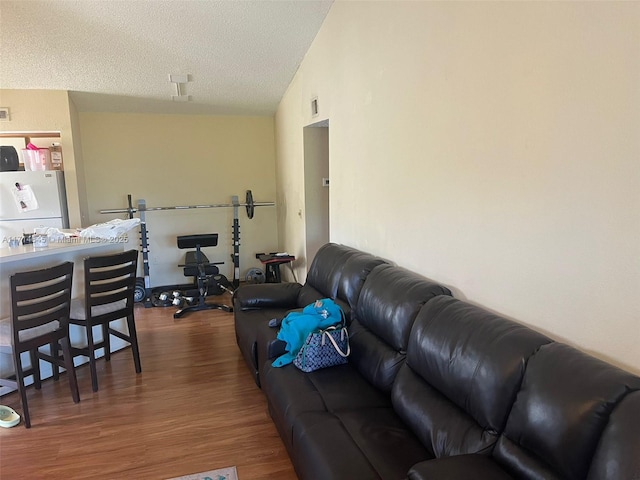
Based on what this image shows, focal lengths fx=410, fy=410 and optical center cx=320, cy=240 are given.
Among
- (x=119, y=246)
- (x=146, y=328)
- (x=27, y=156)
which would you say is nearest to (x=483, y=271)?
(x=119, y=246)

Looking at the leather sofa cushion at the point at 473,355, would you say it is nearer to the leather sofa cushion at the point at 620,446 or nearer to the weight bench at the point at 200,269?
the leather sofa cushion at the point at 620,446

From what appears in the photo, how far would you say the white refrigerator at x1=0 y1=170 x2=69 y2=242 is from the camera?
4105mm

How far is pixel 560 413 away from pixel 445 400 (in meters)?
0.54

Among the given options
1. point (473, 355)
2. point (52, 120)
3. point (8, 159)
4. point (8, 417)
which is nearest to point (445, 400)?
point (473, 355)

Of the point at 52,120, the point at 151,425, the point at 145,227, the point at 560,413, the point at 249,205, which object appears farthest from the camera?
the point at 249,205

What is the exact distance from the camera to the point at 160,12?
10.9ft

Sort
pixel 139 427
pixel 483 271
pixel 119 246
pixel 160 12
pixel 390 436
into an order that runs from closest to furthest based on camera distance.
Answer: pixel 390 436, pixel 483 271, pixel 139 427, pixel 160 12, pixel 119 246

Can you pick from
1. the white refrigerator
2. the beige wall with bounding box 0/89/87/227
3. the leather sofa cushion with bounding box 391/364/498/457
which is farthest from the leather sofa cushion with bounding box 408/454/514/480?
the beige wall with bounding box 0/89/87/227

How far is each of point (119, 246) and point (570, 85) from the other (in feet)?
11.3

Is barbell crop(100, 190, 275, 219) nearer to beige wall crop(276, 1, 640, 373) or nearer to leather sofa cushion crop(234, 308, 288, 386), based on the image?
leather sofa cushion crop(234, 308, 288, 386)

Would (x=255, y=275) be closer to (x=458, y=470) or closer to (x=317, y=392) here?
(x=317, y=392)

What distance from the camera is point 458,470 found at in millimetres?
1262

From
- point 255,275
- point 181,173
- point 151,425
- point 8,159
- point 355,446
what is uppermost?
point 8,159

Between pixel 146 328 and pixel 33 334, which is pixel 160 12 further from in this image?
pixel 146 328
